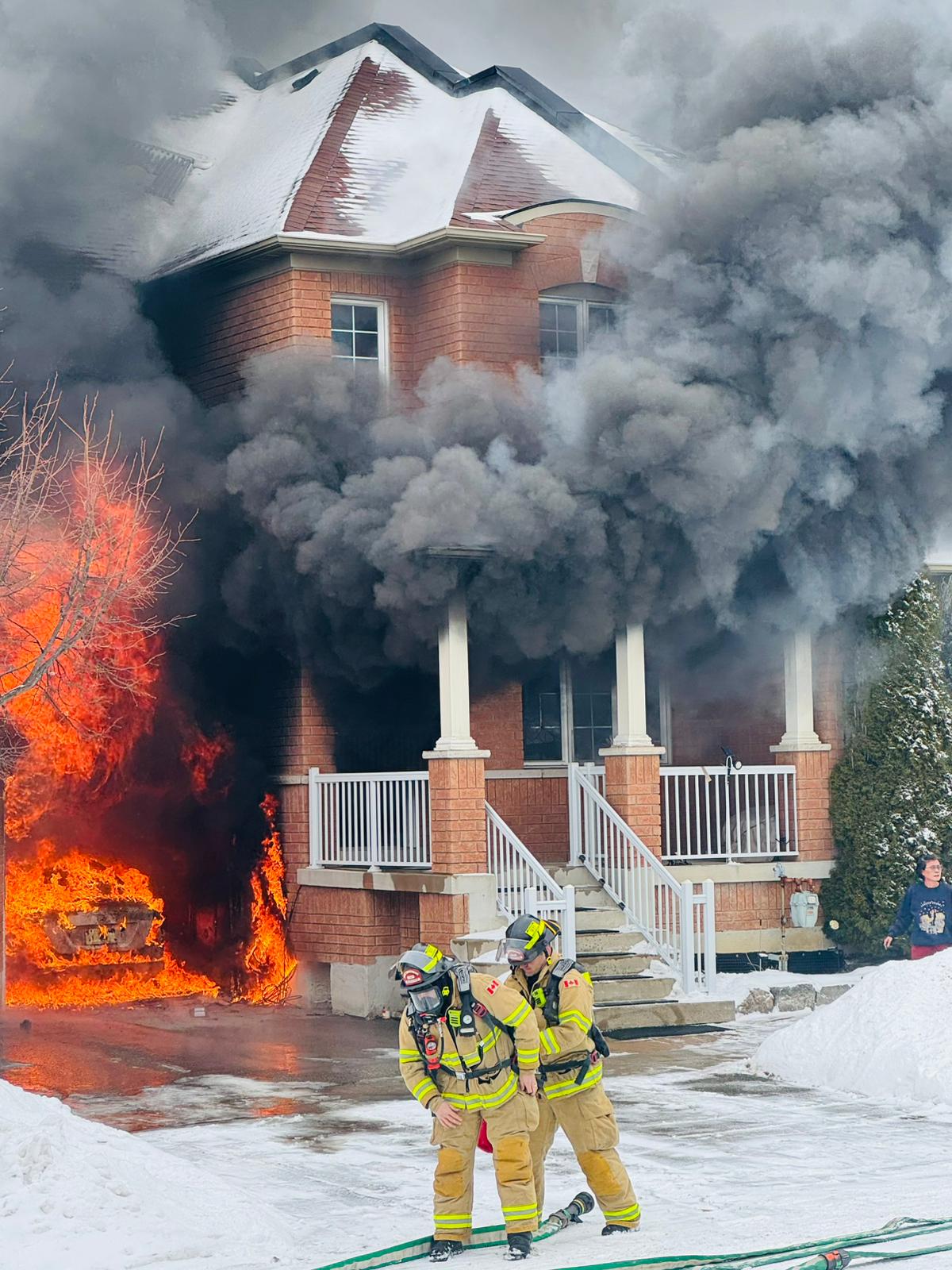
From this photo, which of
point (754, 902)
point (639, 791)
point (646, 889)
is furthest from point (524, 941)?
point (754, 902)

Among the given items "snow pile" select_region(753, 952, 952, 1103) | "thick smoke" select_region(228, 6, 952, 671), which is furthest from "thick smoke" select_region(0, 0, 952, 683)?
"snow pile" select_region(753, 952, 952, 1103)

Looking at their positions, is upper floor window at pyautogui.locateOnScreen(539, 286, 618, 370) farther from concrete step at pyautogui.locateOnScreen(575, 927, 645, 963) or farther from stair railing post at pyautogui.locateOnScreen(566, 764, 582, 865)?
concrete step at pyautogui.locateOnScreen(575, 927, 645, 963)

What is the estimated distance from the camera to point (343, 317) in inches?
704

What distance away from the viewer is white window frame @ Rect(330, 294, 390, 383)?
17797 mm

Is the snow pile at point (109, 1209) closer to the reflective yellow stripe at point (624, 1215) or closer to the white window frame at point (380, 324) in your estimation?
the reflective yellow stripe at point (624, 1215)

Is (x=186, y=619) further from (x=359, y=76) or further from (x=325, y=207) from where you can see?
(x=359, y=76)

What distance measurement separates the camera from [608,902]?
16562 millimetres

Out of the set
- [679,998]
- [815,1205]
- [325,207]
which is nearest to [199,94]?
[325,207]

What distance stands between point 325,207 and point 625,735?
18.8 feet

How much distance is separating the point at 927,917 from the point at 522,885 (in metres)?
3.66

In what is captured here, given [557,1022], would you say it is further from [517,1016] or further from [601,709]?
[601,709]

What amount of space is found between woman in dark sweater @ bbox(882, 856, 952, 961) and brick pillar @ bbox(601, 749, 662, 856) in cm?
307

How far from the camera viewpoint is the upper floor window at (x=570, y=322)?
17938 millimetres

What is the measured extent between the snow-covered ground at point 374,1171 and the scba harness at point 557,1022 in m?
0.73
